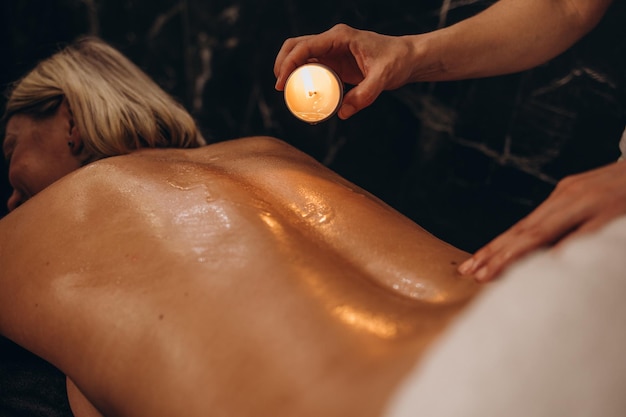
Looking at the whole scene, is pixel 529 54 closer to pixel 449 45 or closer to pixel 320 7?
pixel 449 45

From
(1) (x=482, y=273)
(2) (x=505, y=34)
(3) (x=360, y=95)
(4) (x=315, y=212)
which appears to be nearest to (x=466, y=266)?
(1) (x=482, y=273)

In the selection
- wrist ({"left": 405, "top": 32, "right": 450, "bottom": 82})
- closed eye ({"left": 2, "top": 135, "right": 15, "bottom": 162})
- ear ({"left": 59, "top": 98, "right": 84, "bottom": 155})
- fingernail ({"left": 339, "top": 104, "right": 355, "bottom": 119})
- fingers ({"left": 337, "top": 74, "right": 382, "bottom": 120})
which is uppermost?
wrist ({"left": 405, "top": 32, "right": 450, "bottom": 82})

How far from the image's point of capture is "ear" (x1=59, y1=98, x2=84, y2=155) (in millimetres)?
1697

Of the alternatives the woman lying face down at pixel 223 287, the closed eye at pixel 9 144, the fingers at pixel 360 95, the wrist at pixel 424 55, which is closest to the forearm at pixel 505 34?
the wrist at pixel 424 55

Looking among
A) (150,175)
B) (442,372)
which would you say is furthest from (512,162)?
(442,372)

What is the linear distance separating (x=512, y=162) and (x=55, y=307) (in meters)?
1.50

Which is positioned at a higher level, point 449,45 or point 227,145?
point 449,45

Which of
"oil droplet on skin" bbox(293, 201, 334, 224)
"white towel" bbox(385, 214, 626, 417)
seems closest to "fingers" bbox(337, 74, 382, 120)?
"oil droplet on skin" bbox(293, 201, 334, 224)

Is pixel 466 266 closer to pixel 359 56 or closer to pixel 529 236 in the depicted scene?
pixel 529 236

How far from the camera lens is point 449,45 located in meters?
1.53

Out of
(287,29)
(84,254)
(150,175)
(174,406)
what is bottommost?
(174,406)

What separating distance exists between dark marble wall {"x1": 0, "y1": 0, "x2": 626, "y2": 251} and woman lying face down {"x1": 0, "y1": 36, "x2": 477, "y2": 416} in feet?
2.93

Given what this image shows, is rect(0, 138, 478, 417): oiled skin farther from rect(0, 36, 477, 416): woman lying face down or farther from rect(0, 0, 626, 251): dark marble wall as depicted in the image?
rect(0, 0, 626, 251): dark marble wall

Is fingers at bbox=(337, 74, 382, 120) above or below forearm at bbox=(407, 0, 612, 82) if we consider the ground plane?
below
